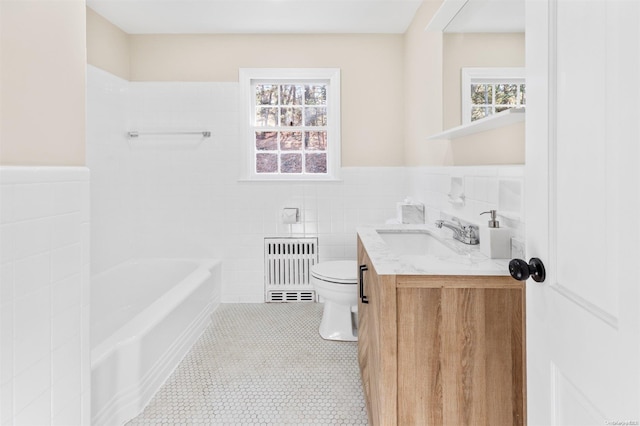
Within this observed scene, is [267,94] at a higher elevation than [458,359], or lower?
higher

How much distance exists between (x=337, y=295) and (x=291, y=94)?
1.94 m

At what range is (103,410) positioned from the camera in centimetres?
170

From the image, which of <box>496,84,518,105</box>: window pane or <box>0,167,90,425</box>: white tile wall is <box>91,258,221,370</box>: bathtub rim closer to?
<box>0,167,90,425</box>: white tile wall

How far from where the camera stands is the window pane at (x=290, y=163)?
3.60m

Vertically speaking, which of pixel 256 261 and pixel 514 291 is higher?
pixel 514 291

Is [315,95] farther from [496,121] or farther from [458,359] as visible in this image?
[458,359]

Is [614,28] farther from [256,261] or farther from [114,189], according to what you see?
[114,189]

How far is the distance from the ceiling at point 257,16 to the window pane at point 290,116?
0.64m

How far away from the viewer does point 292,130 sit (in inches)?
141

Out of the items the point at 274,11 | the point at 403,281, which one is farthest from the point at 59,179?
the point at 274,11

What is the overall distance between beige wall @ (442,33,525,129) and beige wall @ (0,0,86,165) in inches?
61.8

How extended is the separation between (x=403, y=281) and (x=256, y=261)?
8.05 ft

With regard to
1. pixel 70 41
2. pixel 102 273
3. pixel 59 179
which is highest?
pixel 70 41

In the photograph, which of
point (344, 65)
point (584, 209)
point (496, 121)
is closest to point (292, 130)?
point (344, 65)
